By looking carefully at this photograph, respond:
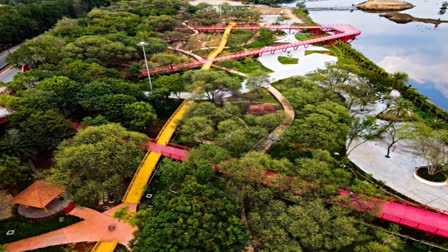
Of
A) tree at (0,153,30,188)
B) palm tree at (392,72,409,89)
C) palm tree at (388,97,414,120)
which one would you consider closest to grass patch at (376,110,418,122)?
palm tree at (388,97,414,120)

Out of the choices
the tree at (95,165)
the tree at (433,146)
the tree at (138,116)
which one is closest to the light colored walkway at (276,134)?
the tree at (138,116)

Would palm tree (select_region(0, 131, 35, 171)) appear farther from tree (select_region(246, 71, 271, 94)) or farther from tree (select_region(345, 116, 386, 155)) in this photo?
tree (select_region(345, 116, 386, 155))

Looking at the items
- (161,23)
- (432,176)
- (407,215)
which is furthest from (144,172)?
(161,23)

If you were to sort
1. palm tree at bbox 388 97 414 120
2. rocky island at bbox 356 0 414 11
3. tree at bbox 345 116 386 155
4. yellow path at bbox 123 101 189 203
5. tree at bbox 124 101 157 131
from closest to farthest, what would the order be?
yellow path at bbox 123 101 189 203, tree at bbox 345 116 386 155, tree at bbox 124 101 157 131, palm tree at bbox 388 97 414 120, rocky island at bbox 356 0 414 11

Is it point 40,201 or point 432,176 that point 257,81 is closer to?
point 432,176

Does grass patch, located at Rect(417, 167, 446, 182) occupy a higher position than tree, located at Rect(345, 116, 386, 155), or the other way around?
tree, located at Rect(345, 116, 386, 155)

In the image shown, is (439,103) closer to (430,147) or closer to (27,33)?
(430,147)

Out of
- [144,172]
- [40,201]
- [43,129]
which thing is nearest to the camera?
[40,201]
